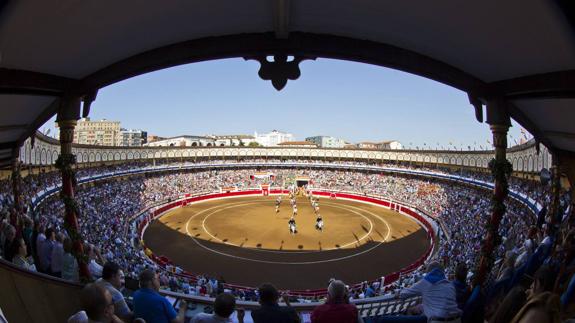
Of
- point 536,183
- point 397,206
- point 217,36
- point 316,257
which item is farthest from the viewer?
point 397,206

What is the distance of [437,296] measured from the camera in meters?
3.57

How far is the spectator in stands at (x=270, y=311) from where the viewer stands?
3002 millimetres

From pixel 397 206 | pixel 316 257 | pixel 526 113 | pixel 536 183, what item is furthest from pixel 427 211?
pixel 526 113

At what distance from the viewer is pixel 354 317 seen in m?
3.02

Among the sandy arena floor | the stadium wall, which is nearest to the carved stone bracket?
the sandy arena floor

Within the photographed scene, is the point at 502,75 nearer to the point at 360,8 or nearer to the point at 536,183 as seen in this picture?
→ the point at 360,8

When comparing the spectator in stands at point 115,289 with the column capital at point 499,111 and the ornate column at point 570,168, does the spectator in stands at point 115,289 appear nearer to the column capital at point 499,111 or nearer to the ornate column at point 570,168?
the column capital at point 499,111

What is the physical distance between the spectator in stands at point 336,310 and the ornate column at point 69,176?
3.55 metres

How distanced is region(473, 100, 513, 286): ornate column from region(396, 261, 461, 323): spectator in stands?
1466mm

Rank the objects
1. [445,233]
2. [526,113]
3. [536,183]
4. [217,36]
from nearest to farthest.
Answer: [217,36], [526,113], [536,183], [445,233]

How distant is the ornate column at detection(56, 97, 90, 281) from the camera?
Answer: 4785 mm

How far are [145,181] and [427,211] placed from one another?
33.2 meters

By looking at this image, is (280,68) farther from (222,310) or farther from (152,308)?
(152,308)

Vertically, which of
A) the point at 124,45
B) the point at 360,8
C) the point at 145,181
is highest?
the point at 360,8
